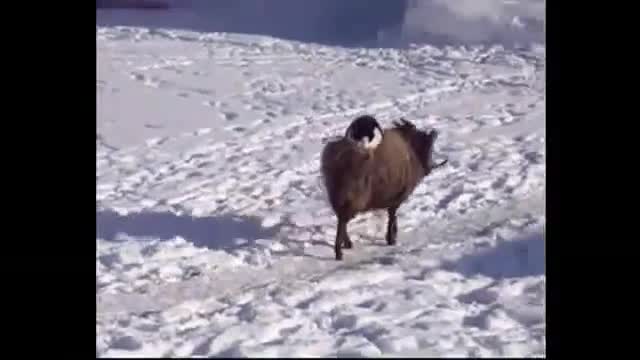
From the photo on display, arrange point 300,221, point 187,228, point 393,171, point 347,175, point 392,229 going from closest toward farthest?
1. point 347,175
2. point 393,171
3. point 392,229
4. point 187,228
5. point 300,221

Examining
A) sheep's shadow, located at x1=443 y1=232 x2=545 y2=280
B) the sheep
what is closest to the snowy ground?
sheep's shadow, located at x1=443 y1=232 x2=545 y2=280

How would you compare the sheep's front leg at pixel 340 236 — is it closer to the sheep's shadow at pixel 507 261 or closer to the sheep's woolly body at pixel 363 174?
the sheep's woolly body at pixel 363 174

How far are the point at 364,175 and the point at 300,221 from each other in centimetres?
107

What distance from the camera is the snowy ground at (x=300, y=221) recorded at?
4.51 metres

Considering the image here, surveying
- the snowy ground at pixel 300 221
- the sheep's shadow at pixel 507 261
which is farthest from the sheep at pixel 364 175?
the sheep's shadow at pixel 507 261

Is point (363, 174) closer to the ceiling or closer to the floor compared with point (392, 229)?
closer to the ceiling

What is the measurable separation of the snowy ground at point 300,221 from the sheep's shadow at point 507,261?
16 millimetres

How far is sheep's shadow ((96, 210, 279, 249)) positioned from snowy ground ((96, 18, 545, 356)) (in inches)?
0.7

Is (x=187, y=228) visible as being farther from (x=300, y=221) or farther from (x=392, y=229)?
(x=392, y=229)

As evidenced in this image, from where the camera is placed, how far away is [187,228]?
20.0 feet

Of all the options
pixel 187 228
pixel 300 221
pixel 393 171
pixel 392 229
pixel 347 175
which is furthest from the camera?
pixel 300 221

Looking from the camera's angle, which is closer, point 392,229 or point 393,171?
point 393,171

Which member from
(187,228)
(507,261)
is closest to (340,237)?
(507,261)
